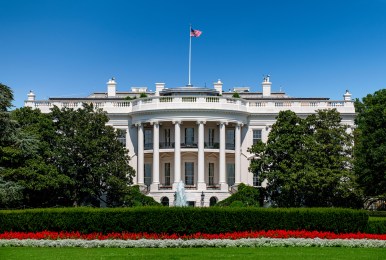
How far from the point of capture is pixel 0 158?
136 feet

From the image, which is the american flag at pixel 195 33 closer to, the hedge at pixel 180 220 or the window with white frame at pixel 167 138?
the window with white frame at pixel 167 138

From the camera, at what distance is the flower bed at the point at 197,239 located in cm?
2816

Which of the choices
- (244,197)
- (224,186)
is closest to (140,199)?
(224,186)

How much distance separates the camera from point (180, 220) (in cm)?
3031

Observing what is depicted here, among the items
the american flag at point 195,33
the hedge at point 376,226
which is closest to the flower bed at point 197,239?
the hedge at point 376,226

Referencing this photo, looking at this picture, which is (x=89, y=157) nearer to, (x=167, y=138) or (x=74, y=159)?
(x=74, y=159)

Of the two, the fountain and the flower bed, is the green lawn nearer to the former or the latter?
the flower bed

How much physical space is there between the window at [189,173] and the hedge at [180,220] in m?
31.4

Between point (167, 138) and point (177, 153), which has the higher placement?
point (167, 138)

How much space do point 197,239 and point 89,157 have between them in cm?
2278

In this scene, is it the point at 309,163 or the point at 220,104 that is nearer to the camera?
the point at 309,163

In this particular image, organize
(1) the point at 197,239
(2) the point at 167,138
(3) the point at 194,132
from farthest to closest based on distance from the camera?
(2) the point at 167,138 < (3) the point at 194,132 < (1) the point at 197,239

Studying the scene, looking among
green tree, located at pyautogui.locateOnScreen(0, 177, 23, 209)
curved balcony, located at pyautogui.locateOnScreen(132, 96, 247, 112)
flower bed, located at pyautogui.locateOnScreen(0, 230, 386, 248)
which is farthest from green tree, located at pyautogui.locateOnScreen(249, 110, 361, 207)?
green tree, located at pyautogui.locateOnScreen(0, 177, 23, 209)

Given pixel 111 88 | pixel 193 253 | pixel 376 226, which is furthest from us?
pixel 111 88
